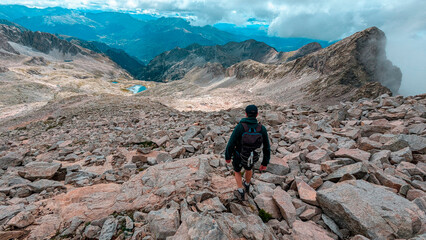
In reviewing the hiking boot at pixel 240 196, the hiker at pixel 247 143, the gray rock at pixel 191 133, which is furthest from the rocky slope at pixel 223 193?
the gray rock at pixel 191 133

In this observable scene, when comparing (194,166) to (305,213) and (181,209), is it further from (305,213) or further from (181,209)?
(305,213)

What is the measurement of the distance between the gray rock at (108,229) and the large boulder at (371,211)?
628 centimetres

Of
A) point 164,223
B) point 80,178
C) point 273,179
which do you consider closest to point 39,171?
point 80,178

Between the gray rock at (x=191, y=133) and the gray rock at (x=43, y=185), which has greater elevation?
the gray rock at (x=191, y=133)

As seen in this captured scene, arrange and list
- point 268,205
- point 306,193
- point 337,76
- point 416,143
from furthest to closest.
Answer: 1. point 337,76
2. point 416,143
3. point 306,193
4. point 268,205

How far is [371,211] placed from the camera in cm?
580

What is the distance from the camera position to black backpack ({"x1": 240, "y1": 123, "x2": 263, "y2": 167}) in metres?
6.78

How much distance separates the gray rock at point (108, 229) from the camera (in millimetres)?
5453

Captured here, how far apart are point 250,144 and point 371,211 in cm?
387

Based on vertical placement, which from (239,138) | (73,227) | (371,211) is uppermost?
(239,138)

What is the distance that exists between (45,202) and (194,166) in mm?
5413

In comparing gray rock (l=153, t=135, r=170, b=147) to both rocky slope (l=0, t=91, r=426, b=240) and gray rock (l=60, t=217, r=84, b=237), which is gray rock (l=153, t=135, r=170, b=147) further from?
gray rock (l=60, t=217, r=84, b=237)

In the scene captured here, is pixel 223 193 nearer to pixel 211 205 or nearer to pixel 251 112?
pixel 211 205

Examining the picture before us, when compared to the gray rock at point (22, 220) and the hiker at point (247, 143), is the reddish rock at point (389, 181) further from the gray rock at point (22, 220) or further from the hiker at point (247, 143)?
the gray rock at point (22, 220)
